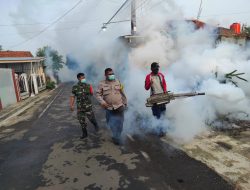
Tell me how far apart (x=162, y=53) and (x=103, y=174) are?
28.9 feet

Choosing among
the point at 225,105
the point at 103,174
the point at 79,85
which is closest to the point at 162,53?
the point at 225,105

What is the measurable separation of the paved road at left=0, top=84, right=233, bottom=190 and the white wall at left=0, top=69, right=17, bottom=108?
28.9 feet

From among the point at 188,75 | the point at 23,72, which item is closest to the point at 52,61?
the point at 23,72

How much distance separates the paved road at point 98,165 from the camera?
411 cm

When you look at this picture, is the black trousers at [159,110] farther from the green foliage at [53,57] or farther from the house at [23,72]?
the green foliage at [53,57]

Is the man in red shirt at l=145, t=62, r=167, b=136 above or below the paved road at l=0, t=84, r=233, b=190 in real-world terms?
above

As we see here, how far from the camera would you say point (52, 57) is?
42.5m

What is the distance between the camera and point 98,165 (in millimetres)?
4922

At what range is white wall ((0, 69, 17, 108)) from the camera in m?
15.1

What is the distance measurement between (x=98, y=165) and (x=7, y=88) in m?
13.0

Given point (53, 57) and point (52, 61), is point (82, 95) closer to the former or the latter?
point (52, 61)

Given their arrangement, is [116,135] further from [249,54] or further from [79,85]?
[249,54]

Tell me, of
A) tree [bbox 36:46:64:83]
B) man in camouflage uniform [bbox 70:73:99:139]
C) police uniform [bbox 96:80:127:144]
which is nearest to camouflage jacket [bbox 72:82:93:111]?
man in camouflage uniform [bbox 70:73:99:139]

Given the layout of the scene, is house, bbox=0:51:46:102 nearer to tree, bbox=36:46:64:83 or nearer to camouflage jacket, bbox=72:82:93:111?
camouflage jacket, bbox=72:82:93:111
